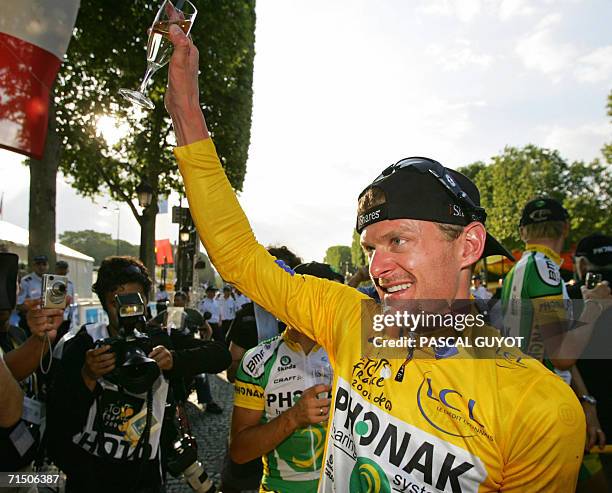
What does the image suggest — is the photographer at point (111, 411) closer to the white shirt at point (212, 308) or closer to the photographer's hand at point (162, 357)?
the photographer's hand at point (162, 357)

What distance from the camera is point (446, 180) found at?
5.08 ft

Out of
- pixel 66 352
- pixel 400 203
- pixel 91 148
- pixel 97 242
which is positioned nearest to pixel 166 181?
pixel 91 148

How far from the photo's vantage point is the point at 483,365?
141cm

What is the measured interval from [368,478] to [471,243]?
0.89 meters

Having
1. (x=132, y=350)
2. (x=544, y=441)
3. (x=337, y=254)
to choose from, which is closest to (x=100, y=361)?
(x=132, y=350)

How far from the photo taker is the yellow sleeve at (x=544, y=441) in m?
1.21

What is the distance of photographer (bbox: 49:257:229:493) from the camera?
8.39 ft

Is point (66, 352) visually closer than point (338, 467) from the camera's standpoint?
No

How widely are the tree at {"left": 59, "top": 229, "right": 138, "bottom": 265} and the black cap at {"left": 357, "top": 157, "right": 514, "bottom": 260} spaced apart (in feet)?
482

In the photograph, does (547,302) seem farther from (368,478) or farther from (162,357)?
(162,357)

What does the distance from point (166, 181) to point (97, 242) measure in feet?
478

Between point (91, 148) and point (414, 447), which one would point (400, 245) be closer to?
point (414, 447)

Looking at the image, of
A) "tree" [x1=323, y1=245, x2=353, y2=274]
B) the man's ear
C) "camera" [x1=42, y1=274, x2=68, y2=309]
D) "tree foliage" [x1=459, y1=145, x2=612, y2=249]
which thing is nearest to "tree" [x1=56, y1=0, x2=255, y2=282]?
"camera" [x1=42, y1=274, x2=68, y2=309]

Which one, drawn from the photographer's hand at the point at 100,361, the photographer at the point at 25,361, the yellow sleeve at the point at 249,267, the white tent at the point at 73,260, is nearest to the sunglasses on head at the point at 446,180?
the yellow sleeve at the point at 249,267
